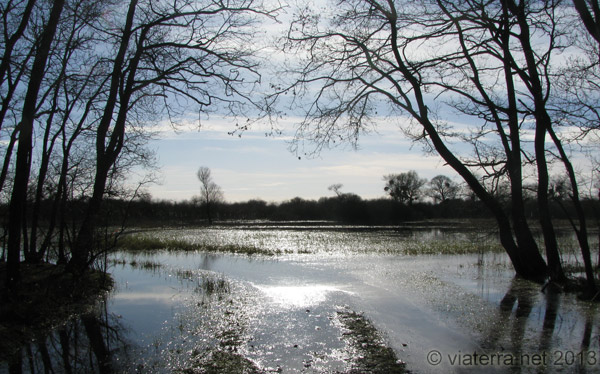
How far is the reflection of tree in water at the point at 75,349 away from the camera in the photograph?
697 cm

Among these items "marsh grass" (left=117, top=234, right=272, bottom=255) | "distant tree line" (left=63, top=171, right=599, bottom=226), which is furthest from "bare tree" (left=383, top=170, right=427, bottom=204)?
"marsh grass" (left=117, top=234, right=272, bottom=255)

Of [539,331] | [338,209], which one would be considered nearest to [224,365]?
[539,331]

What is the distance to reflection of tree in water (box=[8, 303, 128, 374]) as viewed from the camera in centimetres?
697

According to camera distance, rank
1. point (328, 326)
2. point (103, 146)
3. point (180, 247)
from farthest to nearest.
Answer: point (180, 247) → point (103, 146) → point (328, 326)

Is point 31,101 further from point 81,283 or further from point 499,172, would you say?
point 499,172

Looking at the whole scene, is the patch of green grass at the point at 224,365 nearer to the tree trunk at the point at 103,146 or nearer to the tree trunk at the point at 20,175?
the tree trunk at the point at 20,175

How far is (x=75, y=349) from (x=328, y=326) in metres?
4.67

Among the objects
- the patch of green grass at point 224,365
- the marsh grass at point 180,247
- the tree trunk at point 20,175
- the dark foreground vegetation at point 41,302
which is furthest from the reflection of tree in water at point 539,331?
the marsh grass at point 180,247

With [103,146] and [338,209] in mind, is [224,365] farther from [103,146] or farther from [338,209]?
[338,209]

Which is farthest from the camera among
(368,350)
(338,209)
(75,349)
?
(338,209)

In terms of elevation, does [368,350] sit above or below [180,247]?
below

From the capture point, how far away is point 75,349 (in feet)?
26.1

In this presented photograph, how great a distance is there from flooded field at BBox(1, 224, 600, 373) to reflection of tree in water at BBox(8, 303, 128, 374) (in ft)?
0.08

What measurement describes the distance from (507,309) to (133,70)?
39.9 ft
